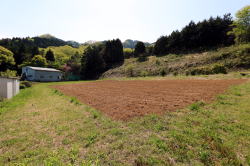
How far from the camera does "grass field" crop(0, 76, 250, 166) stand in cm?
253

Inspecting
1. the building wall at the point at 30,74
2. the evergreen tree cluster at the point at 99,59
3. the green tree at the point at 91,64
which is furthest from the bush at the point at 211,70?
the building wall at the point at 30,74

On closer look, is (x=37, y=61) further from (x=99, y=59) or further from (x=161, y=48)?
(x=161, y=48)

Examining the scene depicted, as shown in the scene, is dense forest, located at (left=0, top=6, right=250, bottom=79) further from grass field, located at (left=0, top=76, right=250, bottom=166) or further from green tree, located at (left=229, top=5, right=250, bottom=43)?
grass field, located at (left=0, top=76, right=250, bottom=166)

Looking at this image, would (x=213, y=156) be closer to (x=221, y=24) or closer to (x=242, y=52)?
(x=242, y=52)

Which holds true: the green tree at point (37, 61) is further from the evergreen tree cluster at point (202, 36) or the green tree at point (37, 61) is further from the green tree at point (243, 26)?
the green tree at point (243, 26)

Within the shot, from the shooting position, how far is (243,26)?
30.0 metres

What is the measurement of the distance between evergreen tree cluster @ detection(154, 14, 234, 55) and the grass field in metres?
37.5

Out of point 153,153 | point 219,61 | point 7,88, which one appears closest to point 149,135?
point 153,153

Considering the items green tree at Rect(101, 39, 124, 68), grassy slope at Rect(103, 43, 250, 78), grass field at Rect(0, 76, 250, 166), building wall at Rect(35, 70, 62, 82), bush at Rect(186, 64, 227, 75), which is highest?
green tree at Rect(101, 39, 124, 68)

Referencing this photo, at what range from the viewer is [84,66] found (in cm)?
4094

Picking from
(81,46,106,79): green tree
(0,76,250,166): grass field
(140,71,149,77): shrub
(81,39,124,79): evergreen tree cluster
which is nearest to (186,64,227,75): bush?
(140,71,149,77): shrub

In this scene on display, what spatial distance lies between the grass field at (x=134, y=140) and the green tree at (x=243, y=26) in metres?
36.6

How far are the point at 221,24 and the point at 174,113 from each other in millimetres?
45117

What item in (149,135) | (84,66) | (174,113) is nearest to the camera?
(149,135)
